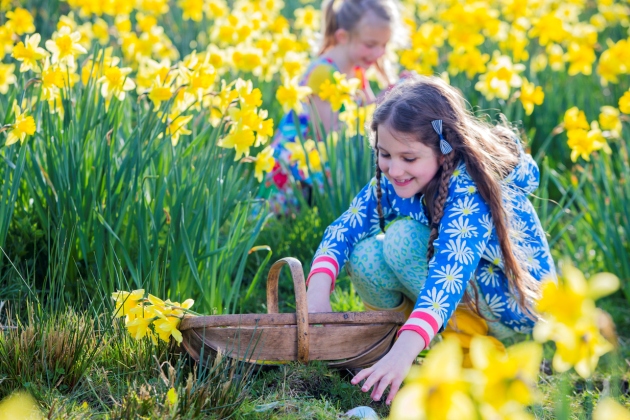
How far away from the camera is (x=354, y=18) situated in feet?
12.1

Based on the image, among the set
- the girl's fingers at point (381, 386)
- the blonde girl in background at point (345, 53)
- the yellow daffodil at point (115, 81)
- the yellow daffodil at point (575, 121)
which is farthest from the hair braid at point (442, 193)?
the blonde girl in background at point (345, 53)

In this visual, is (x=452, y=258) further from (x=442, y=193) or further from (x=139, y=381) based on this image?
(x=139, y=381)

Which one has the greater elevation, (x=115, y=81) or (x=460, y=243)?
(x=115, y=81)

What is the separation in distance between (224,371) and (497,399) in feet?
3.08

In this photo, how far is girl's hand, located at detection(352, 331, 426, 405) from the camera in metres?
1.62

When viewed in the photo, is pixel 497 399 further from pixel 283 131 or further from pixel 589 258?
pixel 283 131

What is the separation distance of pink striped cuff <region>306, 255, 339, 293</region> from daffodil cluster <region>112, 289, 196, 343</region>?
1.53 feet

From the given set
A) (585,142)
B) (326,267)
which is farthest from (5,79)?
(585,142)

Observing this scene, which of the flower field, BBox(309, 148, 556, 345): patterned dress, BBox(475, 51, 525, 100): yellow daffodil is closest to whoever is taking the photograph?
the flower field

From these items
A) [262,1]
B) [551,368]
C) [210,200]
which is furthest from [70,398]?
[262,1]

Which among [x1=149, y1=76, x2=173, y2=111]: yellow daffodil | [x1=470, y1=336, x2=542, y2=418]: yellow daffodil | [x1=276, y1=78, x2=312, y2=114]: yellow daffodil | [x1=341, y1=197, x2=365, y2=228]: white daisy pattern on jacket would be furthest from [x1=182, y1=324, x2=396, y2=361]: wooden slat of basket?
[x1=276, y1=78, x2=312, y2=114]: yellow daffodil

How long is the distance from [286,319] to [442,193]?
0.58 metres

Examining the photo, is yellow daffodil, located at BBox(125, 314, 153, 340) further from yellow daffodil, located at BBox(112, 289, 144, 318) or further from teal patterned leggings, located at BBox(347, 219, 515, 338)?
teal patterned leggings, located at BBox(347, 219, 515, 338)

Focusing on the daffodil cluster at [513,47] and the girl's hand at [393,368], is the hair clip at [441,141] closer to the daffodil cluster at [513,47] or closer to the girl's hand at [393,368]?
the girl's hand at [393,368]
